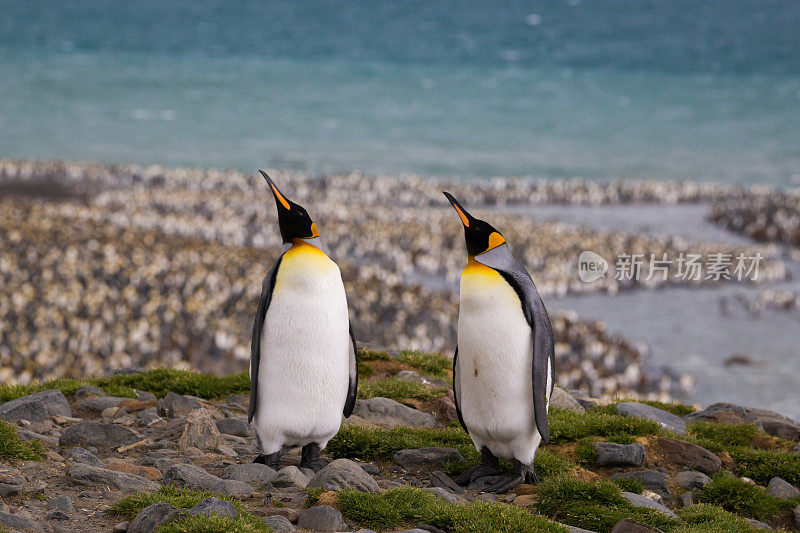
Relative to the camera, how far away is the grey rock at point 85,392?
287 inches

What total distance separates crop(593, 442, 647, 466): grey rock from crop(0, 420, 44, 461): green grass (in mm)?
3691

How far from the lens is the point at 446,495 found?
15.7 ft

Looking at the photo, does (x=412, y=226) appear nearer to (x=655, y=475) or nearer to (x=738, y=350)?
(x=738, y=350)

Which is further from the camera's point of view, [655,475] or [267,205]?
[267,205]

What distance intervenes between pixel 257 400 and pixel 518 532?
2.03m

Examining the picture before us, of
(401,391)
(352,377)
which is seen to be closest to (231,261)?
(401,391)

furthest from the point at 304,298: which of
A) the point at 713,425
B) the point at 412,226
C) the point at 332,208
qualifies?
the point at 332,208

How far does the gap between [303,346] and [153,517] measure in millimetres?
1582

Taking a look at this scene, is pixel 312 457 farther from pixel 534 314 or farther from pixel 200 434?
pixel 534 314

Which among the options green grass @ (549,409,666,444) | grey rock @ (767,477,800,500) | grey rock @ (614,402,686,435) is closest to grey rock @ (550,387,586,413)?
grey rock @ (614,402,686,435)

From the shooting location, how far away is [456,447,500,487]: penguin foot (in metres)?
5.24

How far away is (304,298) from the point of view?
5.20 m

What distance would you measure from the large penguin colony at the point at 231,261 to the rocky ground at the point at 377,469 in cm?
313

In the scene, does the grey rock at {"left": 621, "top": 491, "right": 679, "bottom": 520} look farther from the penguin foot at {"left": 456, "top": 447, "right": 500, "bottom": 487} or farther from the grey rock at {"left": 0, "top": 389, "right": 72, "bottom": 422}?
the grey rock at {"left": 0, "top": 389, "right": 72, "bottom": 422}
